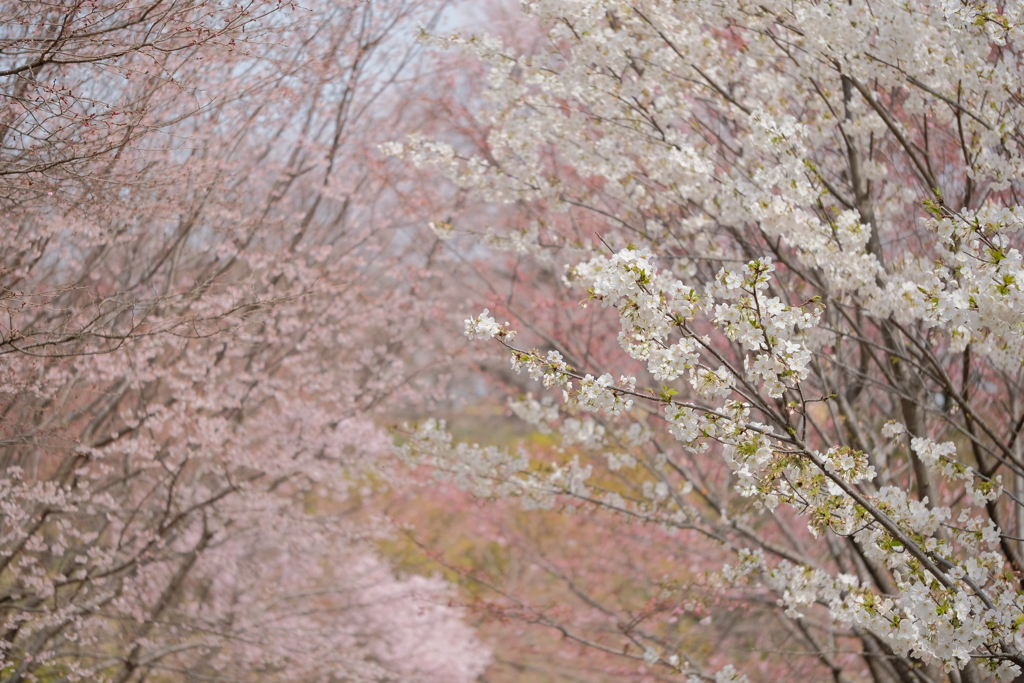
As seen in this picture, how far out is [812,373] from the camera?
3668mm

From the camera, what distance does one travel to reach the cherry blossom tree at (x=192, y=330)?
321cm

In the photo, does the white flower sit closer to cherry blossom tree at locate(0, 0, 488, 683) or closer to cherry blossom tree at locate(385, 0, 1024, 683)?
cherry blossom tree at locate(385, 0, 1024, 683)

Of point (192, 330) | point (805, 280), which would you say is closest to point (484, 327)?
point (805, 280)

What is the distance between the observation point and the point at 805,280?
3.37 metres

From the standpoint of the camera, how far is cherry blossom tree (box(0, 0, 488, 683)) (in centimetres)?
321

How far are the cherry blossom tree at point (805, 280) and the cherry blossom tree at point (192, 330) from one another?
53.5 inches

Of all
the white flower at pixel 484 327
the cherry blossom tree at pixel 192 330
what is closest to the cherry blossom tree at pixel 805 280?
the white flower at pixel 484 327

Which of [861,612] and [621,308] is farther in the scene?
[861,612]

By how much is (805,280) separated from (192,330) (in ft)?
9.21

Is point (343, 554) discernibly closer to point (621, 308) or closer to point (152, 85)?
point (152, 85)

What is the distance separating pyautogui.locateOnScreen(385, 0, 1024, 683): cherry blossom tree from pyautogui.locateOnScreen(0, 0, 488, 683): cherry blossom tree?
1358 mm

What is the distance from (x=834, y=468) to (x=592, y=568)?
24.0ft

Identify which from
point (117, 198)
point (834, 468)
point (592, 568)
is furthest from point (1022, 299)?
point (592, 568)

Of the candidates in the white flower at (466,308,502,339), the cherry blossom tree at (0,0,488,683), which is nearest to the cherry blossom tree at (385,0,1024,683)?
the white flower at (466,308,502,339)
